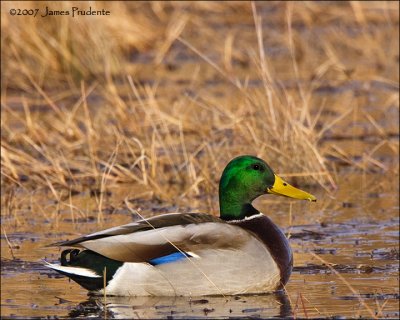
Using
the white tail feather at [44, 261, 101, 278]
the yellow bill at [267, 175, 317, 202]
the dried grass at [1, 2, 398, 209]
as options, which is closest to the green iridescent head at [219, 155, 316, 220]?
the yellow bill at [267, 175, 317, 202]

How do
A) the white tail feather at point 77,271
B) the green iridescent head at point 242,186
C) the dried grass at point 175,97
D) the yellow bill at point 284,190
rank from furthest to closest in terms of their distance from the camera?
the dried grass at point 175,97, the yellow bill at point 284,190, the green iridescent head at point 242,186, the white tail feather at point 77,271

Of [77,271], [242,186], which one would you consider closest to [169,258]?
[77,271]

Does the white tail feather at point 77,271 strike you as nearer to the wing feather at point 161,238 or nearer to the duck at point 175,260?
the duck at point 175,260

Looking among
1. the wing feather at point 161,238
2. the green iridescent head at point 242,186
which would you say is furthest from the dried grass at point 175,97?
the wing feather at point 161,238

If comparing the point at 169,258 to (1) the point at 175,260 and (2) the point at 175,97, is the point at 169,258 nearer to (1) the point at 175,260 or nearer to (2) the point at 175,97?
(1) the point at 175,260

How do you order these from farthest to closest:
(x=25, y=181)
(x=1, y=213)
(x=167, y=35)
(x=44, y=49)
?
1. (x=167, y=35)
2. (x=44, y=49)
3. (x=25, y=181)
4. (x=1, y=213)

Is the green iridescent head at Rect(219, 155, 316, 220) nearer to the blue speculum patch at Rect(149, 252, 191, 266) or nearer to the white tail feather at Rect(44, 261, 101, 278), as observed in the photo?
the blue speculum patch at Rect(149, 252, 191, 266)

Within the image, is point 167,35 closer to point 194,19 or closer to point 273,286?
point 194,19

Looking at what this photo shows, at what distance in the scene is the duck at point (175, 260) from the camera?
6.64m

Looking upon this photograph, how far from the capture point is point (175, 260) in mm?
6676

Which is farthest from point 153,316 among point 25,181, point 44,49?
point 44,49

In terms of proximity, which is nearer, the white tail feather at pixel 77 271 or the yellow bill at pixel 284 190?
the white tail feather at pixel 77 271

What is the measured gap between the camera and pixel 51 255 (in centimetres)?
773

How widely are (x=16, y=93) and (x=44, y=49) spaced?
61 cm
